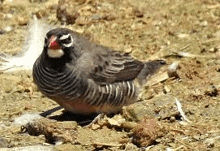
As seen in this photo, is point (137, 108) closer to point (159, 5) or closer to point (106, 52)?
point (106, 52)

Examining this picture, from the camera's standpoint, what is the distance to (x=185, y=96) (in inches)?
315

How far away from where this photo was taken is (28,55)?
9.54 metres

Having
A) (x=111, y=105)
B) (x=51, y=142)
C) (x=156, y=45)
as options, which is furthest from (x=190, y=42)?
(x=51, y=142)

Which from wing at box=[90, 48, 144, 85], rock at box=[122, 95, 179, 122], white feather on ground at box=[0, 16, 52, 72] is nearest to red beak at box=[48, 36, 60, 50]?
wing at box=[90, 48, 144, 85]

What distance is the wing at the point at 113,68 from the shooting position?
766 cm

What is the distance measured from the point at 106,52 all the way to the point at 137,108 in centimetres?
86

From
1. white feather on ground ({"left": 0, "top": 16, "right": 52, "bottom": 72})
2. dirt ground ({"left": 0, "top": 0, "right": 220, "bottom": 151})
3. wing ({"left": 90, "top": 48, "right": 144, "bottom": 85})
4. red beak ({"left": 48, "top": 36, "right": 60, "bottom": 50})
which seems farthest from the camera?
white feather on ground ({"left": 0, "top": 16, "right": 52, "bottom": 72})

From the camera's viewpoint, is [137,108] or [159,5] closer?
[137,108]

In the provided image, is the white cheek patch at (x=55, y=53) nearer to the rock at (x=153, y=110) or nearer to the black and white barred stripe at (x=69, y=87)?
the black and white barred stripe at (x=69, y=87)

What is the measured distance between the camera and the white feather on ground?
9359 mm

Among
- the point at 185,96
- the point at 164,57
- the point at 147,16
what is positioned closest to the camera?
the point at 185,96

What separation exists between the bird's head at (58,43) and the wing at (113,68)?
0.40m

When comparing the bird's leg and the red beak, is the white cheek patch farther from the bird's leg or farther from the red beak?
the bird's leg

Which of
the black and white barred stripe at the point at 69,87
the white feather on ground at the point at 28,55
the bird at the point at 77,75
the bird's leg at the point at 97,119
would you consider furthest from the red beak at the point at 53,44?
the white feather on ground at the point at 28,55
